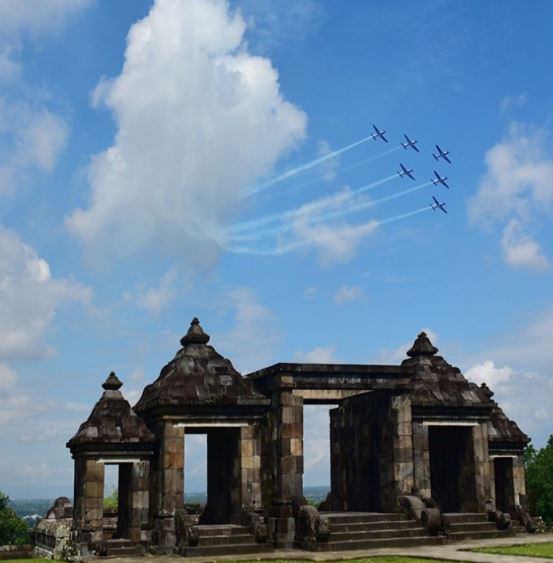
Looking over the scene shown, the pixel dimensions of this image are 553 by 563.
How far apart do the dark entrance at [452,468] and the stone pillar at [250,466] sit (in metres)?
9.63

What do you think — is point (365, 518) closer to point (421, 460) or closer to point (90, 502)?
point (421, 460)

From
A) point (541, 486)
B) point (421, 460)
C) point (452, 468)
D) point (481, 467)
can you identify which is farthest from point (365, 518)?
point (541, 486)

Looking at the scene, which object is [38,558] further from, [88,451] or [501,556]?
[501,556]

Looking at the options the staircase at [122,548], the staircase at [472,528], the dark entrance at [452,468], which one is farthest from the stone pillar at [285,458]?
the dark entrance at [452,468]

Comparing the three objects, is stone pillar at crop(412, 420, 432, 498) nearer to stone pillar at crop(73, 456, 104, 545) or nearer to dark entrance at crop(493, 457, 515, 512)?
dark entrance at crop(493, 457, 515, 512)

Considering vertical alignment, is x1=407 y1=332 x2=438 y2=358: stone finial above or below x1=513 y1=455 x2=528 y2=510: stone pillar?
above

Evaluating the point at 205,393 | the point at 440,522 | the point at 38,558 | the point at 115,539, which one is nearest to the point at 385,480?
the point at 440,522

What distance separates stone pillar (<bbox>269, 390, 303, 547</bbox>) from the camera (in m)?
30.8

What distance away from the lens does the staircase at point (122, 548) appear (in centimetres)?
2932

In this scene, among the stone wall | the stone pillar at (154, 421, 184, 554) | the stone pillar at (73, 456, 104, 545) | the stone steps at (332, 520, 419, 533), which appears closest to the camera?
the stone pillar at (73, 456, 104, 545)

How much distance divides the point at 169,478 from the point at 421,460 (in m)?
10.6

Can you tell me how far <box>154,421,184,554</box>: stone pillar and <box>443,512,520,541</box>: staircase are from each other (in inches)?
406

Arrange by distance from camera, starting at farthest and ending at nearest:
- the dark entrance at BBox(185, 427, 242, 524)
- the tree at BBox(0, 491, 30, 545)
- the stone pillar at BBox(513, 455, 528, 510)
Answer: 1. the tree at BBox(0, 491, 30, 545)
2. the stone pillar at BBox(513, 455, 528, 510)
3. the dark entrance at BBox(185, 427, 242, 524)

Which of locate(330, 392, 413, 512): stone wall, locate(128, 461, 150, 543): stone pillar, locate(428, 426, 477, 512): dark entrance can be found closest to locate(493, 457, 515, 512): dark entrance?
locate(428, 426, 477, 512): dark entrance
